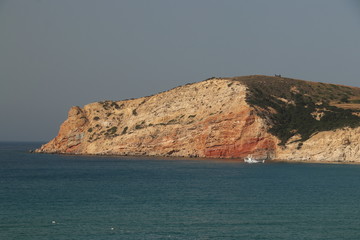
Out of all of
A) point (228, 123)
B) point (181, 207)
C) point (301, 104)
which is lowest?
point (181, 207)

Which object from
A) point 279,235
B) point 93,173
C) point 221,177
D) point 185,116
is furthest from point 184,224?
point 185,116

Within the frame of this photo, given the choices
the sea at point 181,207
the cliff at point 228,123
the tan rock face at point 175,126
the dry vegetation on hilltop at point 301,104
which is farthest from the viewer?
the tan rock face at point 175,126

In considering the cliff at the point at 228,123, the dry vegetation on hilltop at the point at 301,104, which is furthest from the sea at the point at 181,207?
the dry vegetation on hilltop at the point at 301,104

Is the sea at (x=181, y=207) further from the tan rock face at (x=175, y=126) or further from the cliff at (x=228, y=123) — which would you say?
the tan rock face at (x=175, y=126)

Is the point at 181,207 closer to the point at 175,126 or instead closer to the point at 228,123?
the point at 228,123

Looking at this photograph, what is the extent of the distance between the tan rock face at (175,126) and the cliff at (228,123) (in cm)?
19

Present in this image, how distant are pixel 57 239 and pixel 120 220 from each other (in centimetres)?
562

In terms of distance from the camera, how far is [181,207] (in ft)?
123

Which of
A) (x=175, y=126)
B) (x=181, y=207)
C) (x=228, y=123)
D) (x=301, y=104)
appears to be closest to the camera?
(x=181, y=207)

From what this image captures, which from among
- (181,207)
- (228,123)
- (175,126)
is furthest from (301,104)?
(181,207)

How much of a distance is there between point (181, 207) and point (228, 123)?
59.5 meters

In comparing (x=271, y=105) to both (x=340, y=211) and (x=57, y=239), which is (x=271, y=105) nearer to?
(x=340, y=211)

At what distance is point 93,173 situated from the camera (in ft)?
222

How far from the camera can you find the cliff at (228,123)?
291ft
